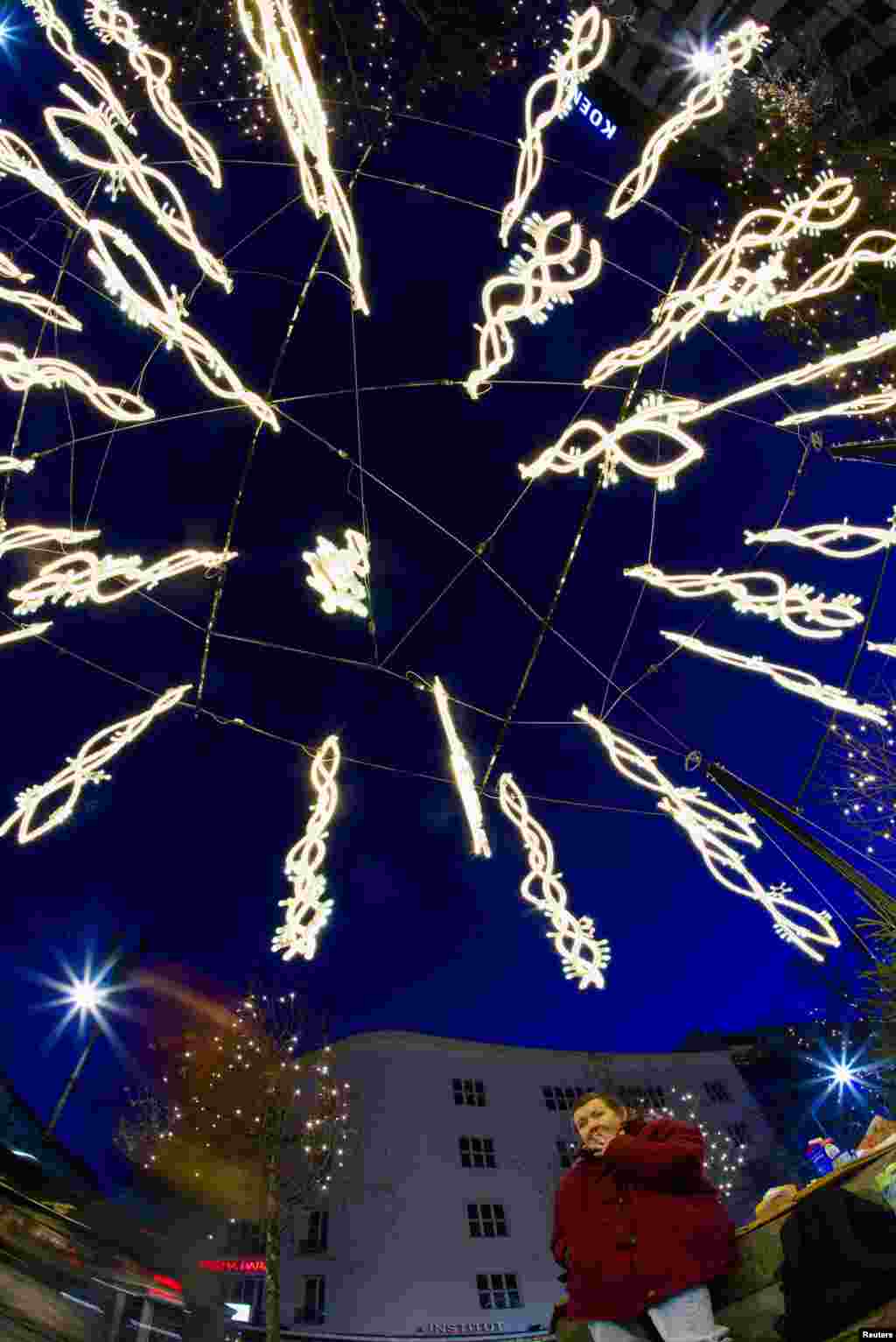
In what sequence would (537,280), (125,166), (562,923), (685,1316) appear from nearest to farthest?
(685,1316) < (125,166) < (537,280) < (562,923)

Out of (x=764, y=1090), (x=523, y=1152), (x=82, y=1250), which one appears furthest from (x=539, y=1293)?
Answer: (x=82, y=1250)

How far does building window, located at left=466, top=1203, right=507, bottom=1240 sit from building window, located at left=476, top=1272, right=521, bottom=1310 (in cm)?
81

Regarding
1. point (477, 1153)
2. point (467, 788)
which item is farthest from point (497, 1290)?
point (467, 788)

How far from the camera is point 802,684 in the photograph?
456 cm

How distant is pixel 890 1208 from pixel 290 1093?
17.4m

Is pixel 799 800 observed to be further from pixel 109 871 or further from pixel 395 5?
pixel 109 871

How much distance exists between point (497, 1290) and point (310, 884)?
64.4 ft

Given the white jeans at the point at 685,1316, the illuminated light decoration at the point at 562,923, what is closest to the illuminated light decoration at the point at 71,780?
the illuminated light decoration at the point at 562,923

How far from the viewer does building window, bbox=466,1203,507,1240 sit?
18344mm

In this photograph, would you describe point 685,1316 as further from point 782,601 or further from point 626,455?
point 626,455

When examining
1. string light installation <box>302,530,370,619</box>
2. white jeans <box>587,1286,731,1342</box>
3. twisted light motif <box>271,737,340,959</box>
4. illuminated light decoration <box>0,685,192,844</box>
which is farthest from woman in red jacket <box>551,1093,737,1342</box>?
illuminated light decoration <box>0,685,192,844</box>

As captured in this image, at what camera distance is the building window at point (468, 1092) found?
2089 cm

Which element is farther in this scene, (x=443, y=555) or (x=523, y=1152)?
(x=523, y=1152)

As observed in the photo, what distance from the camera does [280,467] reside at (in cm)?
965
